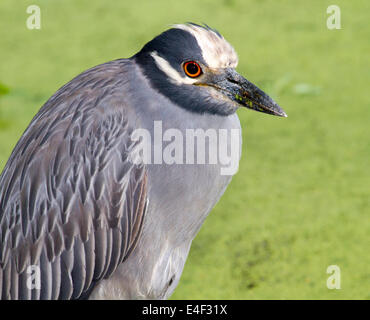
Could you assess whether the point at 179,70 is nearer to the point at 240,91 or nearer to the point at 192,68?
the point at 192,68

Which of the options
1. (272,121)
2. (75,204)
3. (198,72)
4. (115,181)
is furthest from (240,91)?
(272,121)

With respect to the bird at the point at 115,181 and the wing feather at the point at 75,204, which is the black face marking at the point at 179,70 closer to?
the bird at the point at 115,181

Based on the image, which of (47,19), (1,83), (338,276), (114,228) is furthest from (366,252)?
(47,19)

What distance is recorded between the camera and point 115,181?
189 centimetres

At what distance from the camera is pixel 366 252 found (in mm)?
2727

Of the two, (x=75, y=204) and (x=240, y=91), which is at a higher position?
(x=240, y=91)

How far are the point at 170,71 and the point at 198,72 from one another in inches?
2.9

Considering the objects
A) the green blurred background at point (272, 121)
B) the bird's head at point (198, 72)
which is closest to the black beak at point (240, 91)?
the bird's head at point (198, 72)

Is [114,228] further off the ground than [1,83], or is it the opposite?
[1,83]

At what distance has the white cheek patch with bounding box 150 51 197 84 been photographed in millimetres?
1823

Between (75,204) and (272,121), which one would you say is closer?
(75,204)
